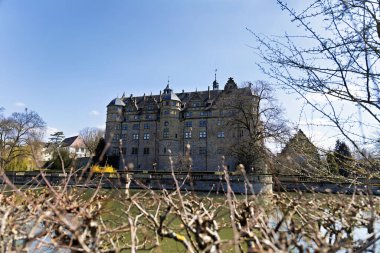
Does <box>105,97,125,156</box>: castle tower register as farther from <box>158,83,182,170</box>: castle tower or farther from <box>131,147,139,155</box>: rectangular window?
<box>158,83,182,170</box>: castle tower

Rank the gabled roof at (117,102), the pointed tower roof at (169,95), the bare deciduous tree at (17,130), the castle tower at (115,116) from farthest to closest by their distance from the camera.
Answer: the gabled roof at (117,102) < the castle tower at (115,116) < the pointed tower roof at (169,95) < the bare deciduous tree at (17,130)

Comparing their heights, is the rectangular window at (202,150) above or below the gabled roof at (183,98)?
below

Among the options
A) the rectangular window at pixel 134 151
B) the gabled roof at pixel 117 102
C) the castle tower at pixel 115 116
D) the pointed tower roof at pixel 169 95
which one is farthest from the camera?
the gabled roof at pixel 117 102

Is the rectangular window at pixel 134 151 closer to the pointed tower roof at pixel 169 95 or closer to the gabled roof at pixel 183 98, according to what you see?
the gabled roof at pixel 183 98

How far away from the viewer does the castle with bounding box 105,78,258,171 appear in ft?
152

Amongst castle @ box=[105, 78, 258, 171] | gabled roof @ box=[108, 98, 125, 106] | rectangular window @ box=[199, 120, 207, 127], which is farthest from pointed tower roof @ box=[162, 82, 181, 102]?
gabled roof @ box=[108, 98, 125, 106]

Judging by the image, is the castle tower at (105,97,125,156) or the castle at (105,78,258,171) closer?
the castle at (105,78,258,171)

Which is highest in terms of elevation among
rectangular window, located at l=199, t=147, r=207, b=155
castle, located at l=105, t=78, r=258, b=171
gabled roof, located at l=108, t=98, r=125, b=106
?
gabled roof, located at l=108, t=98, r=125, b=106

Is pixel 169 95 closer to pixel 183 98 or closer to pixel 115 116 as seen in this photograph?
pixel 183 98

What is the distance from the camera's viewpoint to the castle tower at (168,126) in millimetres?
46938

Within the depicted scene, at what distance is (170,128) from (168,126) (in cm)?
45

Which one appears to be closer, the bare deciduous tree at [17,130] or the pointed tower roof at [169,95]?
the bare deciduous tree at [17,130]

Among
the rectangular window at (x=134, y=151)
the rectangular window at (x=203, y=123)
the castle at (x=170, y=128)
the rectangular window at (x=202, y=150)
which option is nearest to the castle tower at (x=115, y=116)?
the castle at (x=170, y=128)

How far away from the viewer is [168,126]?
1893 inches
